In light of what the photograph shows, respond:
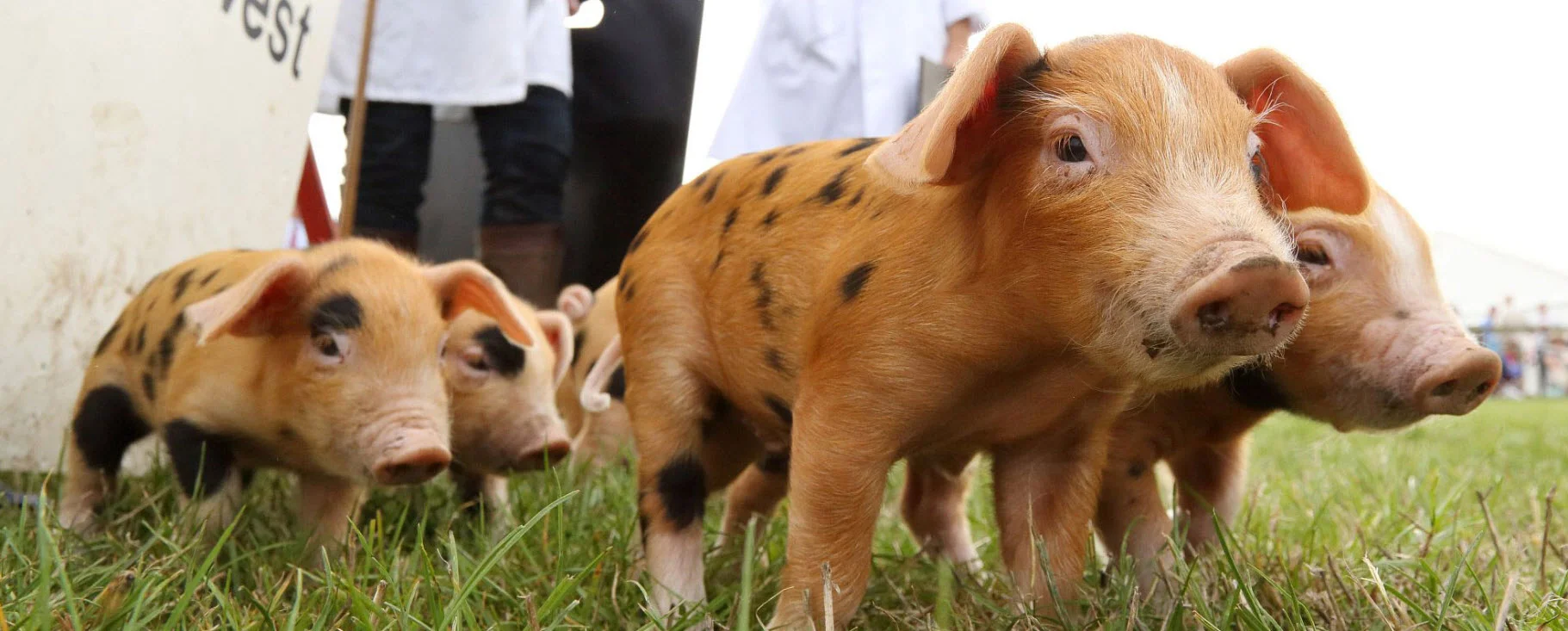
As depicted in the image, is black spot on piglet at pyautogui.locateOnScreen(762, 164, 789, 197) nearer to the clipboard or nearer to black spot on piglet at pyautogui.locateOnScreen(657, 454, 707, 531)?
black spot on piglet at pyautogui.locateOnScreen(657, 454, 707, 531)

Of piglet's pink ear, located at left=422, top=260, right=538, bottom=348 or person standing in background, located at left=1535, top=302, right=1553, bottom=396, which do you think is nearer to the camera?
piglet's pink ear, located at left=422, top=260, right=538, bottom=348

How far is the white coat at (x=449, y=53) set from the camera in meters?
3.85

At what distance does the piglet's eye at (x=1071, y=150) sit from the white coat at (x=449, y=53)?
260cm

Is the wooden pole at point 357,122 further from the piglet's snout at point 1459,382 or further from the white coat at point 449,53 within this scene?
the piglet's snout at point 1459,382

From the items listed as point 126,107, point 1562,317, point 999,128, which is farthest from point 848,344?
point 1562,317

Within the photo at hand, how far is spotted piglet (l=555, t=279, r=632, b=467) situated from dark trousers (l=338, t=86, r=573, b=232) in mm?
421

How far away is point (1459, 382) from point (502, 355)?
234 centimetres

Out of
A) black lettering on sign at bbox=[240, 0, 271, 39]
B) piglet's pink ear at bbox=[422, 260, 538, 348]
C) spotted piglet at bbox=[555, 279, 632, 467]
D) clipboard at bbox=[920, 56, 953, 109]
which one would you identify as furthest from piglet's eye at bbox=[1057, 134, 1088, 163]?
black lettering on sign at bbox=[240, 0, 271, 39]

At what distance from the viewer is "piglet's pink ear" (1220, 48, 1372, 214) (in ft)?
6.11

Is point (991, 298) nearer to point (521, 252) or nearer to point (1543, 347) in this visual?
point (521, 252)

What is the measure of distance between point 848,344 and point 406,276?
146 centimetres

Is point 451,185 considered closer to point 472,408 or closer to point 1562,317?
point 472,408

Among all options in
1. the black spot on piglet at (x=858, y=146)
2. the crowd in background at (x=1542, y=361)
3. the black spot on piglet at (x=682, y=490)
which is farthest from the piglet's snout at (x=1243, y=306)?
the crowd in background at (x=1542, y=361)

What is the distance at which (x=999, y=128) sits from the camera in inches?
67.6
